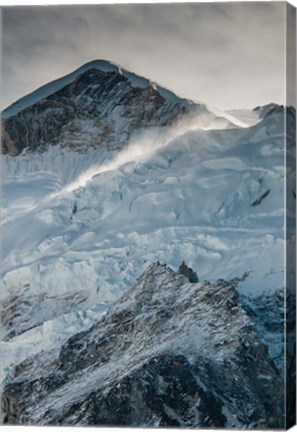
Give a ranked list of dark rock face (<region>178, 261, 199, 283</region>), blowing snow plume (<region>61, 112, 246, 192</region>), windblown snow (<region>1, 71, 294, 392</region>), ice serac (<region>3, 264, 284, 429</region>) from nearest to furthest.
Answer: ice serac (<region>3, 264, 284, 429</region>), windblown snow (<region>1, 71, 294, 392</region>), dark rock face (<region>178, 261, 199, 283</region>), blowing snow plume (<region>61, 112, 246, 192</region>)

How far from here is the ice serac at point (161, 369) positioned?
13.5m

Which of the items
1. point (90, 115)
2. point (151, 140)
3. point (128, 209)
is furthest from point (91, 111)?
point (128, 209)

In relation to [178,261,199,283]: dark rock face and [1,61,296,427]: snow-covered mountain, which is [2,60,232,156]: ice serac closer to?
Answer: [1,61,296,427]: snow-covered mountain

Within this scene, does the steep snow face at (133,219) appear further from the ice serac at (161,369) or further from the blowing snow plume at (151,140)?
the ice serac at (161,369)

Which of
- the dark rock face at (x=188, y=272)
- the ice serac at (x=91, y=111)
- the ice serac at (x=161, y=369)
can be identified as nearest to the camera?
the ice serac at (x=161, y=369)

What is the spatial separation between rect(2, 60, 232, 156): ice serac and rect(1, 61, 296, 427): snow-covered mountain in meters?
0.01

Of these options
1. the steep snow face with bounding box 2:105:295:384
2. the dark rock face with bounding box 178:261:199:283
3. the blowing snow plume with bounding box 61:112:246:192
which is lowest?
the dark rock face with bounding box 178:261:199:283

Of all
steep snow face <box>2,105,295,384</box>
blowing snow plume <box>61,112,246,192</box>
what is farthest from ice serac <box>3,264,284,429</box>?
blowing snow plume <box>61,112,246,192</box>

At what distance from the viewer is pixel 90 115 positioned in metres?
14.4

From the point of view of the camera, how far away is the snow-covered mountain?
13586 mm

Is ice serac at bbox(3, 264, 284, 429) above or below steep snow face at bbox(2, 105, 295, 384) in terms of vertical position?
below

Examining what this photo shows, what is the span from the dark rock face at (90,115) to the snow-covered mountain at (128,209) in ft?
0.04

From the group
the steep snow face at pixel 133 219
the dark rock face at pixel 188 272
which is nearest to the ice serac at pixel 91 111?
the steep snow face at pixel 133 219

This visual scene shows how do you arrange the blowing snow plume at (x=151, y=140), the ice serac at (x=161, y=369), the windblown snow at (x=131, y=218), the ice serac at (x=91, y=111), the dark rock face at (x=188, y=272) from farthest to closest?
the ice serac at (x=91, y=111) < the blowing snow plume at (x=151, y=140) < the dark rock face at (x=188, y=272) < the windblown snow at (x=131, y=218) < the ice serac at (x=161, y=369)
